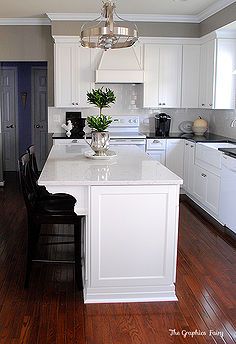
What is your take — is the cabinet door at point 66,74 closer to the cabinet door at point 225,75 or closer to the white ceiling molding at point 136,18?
the white ceiling molding at point 136,18

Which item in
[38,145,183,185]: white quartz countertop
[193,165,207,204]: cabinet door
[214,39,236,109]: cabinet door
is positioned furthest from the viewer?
[214,39,236,109]: cabinet door

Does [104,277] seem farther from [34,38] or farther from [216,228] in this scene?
[34,38]

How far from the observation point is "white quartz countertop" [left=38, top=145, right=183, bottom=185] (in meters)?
2.93

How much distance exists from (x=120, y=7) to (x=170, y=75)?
4.35 feet

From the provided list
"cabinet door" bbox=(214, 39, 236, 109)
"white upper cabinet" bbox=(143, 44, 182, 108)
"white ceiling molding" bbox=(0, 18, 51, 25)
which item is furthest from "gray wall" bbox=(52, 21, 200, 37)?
"cabinet door" bbox=(214, 39, 236, 109)

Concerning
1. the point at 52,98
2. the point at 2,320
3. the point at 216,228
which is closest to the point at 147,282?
the point at 2,320

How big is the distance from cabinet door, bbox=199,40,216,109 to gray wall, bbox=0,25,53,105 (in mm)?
2397

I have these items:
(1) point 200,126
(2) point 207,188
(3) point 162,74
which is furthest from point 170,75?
(2) point 207,188

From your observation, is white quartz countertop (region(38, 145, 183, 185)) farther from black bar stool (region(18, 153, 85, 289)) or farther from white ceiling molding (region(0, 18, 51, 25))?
white ceiling molding (region(0, 18, 51, 25))

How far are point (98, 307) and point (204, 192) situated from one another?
2890mm

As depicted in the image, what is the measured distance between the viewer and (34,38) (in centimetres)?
675

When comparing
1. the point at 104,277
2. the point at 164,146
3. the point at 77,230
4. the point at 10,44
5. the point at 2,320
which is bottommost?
the point at 2,320

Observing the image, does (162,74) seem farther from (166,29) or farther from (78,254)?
(78,254)

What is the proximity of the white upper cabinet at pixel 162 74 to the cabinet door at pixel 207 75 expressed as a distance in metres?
0.35
